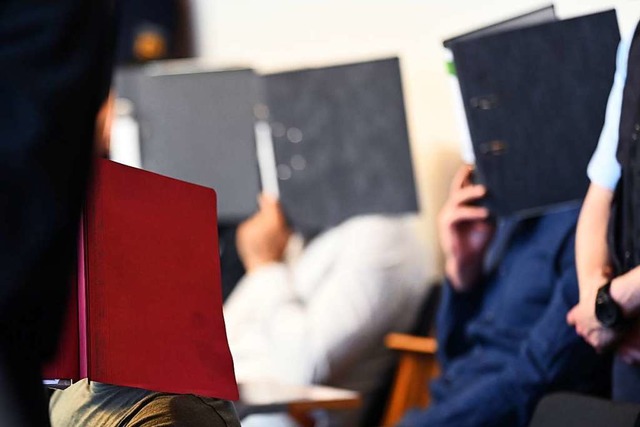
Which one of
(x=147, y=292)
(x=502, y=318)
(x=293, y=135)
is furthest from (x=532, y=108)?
(x=293, y=135)

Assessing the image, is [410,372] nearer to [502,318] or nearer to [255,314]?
[255,314]

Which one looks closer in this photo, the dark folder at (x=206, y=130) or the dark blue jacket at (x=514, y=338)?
the dark blue jacket at (x=514, y=338)

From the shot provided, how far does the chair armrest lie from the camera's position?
2.45 m

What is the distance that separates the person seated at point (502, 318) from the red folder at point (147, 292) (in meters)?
0.60

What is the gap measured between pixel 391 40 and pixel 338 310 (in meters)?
0.74

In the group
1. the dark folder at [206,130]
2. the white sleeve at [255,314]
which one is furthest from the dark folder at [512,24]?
the dark folder at [206,130]

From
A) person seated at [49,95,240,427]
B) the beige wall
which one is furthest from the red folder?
the beige wall

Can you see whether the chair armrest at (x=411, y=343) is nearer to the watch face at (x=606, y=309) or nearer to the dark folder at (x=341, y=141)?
the dark folder at (x=341, y=141)

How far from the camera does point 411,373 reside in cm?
250

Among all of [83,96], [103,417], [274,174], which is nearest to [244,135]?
[274,174]

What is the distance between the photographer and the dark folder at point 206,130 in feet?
9.26

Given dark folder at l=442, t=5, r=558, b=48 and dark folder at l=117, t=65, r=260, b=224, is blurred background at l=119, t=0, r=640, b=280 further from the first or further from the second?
dark folder at l=117, t=65, r=260, b=224

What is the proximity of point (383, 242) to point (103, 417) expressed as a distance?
1.55 m

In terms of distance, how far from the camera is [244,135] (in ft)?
9.41
